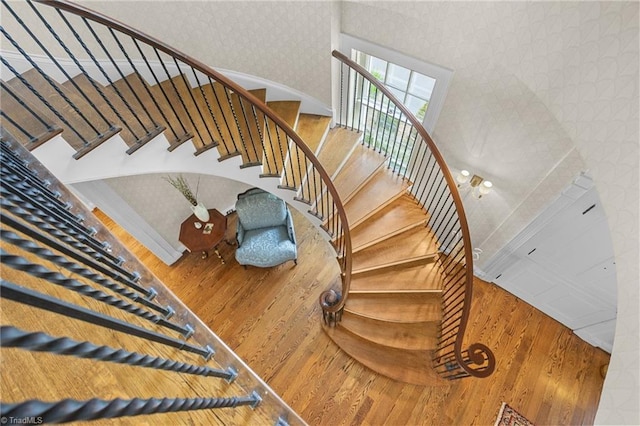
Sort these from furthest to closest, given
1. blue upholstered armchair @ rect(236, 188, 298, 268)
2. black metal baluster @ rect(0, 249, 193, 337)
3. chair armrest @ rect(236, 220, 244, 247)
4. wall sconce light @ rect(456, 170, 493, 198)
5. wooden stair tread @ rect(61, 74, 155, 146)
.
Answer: chair armrest @ rect(236, 220, 244, 247)
blue upholstered armchair @ rect(236, 188, 298, 268)
wall sconce light @ rect(456, 170, 493, 198)
wooden stair tread @ rect(61, 74, 155, 146)
black metal baluster @ rect(0, 249, 193, 337)

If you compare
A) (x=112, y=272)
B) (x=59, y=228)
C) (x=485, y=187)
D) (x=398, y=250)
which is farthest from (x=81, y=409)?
(x=485, y=187)

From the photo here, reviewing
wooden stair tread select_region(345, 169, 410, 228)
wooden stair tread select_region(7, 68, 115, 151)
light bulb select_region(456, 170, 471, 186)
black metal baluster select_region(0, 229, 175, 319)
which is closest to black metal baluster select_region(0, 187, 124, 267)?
black metal baluster select_region(0, 229, 175, 319)

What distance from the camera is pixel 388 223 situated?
3.38m

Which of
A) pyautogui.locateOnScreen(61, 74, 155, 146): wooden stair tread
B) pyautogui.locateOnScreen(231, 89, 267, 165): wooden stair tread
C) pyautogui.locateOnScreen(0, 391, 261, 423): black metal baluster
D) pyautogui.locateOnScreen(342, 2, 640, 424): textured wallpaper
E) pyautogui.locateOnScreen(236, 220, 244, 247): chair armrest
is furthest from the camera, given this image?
pyautogui.locateOnScreen(236, 220, 244, 247): chair armrest

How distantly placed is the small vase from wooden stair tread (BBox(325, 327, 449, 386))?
221 cm

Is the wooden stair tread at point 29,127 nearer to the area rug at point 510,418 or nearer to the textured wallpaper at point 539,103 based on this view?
the textured wallpaper at point 539,103

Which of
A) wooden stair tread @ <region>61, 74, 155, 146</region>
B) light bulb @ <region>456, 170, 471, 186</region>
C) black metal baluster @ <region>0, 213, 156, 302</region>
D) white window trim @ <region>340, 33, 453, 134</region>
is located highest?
white window trim @ <region>340, 33, 453, 134</region>

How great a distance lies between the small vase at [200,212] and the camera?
3785 millimetres

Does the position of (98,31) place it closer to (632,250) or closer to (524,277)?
(632,250)

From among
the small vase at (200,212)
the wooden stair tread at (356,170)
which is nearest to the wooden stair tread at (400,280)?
the wooden stair tread at (356,170)

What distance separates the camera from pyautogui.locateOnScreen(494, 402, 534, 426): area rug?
2.92 meters

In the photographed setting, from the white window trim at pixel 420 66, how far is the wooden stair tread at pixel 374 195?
29.3 inches

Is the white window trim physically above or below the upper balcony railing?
above

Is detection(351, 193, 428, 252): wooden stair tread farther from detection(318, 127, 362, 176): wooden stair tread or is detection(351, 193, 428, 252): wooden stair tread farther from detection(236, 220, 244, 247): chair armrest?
detection(236, 220, 244, 247): chair armrest
